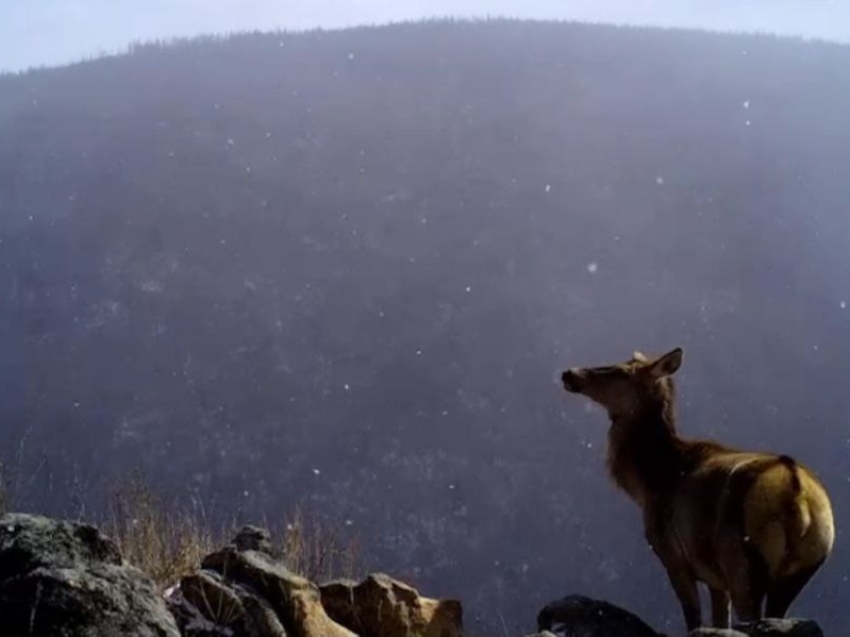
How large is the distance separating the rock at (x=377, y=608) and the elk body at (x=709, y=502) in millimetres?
1631

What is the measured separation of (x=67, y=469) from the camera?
5388 centimetres

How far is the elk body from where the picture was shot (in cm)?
557

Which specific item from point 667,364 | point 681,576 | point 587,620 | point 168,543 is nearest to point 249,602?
point 587,620

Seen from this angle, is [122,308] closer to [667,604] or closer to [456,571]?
[456,571]

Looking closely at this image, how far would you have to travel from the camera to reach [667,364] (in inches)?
285

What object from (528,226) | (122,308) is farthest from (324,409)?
(528,226)

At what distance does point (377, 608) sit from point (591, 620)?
1043 mm

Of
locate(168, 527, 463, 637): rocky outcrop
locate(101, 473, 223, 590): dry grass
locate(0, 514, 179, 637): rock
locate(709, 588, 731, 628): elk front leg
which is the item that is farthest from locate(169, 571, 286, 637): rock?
locate(709, 588, 731, 628): elk front leg

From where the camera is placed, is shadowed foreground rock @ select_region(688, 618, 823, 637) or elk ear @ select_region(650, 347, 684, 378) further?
elk ear @ select_region(650, 347, 684, 378)

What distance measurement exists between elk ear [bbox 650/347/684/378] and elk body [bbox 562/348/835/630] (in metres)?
0.01

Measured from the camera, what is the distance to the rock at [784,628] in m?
4.66

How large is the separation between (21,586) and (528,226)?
8236cm

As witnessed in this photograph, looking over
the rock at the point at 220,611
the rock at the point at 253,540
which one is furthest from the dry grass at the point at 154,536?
the rock at the point at 220,611

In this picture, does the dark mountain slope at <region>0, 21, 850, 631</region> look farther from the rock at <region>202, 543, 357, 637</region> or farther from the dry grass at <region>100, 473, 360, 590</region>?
the rock at <region>202, 543, 357, 637</region>
